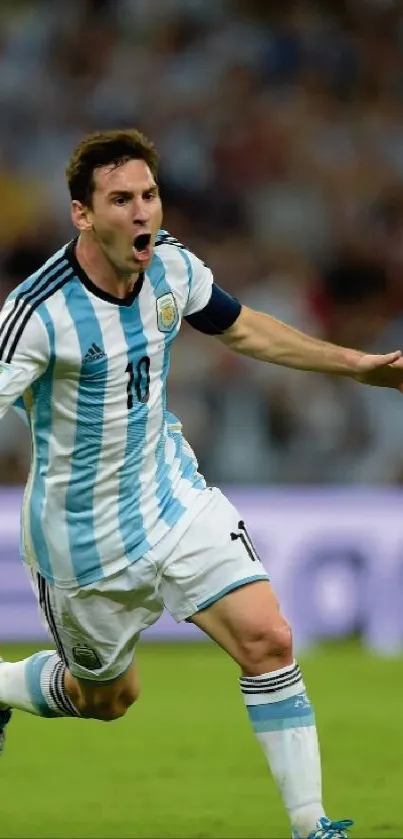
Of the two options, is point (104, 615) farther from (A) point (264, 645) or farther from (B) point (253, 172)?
(B) point (253, 172)

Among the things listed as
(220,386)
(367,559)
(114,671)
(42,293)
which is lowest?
(367,559)

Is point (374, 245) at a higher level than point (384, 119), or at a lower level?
lower

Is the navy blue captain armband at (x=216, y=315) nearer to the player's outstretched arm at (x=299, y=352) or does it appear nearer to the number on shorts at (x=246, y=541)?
the player's outstretched arm at (x=299, y=352)

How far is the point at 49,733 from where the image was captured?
23.0 ft

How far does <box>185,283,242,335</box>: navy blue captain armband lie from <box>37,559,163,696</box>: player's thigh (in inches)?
30.2

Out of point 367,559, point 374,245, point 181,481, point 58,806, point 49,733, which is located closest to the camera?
point 181,481

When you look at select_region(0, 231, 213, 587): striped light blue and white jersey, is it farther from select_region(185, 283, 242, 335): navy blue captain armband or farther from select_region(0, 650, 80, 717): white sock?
→ select_region(0, 650, 80, 717): white sock

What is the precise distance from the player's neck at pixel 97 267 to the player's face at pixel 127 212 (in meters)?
0.07

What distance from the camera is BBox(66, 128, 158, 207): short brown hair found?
13.9ft

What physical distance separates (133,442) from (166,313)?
38 centimetres

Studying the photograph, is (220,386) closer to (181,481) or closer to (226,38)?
(226,38)

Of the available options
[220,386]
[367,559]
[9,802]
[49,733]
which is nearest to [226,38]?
[220,386]

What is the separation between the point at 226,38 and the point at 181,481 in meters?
8.07

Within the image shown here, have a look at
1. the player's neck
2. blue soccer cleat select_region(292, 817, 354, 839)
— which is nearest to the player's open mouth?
the player's neck
